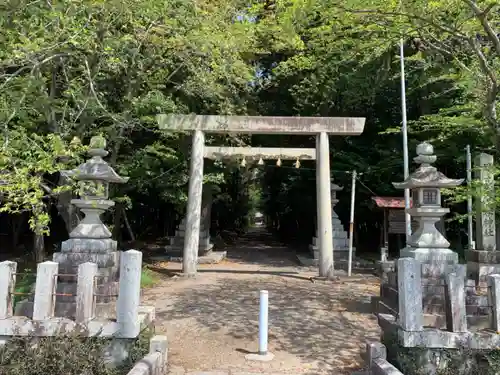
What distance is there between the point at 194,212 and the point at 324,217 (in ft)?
13.3

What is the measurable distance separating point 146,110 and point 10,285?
777 centimetres

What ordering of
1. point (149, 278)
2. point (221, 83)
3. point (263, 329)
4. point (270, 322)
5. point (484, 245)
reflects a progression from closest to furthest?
1. point (263, 329)
2. point (270, 322)
3. point (484, 245)
4. point (149, 278)
5. point (221, 83)

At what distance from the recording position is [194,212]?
40.2ft

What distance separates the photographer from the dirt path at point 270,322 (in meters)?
5.53

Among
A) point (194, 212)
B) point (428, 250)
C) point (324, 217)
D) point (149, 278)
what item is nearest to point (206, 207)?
point (194, 212)

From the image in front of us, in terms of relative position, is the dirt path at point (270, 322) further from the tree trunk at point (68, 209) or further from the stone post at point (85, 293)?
the tree trunk at point (68, 209)

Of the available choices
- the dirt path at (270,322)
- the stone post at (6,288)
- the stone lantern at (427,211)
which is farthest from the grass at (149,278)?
the stone lantern at (427,211)

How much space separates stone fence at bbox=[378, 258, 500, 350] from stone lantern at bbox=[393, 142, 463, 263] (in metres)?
1.23

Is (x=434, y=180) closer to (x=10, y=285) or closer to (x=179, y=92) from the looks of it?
(x=10, y=285)

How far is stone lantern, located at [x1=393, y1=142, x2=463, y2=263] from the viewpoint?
633 cm

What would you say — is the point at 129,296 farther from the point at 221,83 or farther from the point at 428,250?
the point at 221,83

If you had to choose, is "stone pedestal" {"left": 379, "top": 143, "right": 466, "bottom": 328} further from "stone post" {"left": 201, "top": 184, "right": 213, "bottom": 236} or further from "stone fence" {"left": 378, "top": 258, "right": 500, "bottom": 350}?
"stone post" {"left": 201, "top": 184, "right": 213, "bottom": 236}

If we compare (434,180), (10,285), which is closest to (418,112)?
(434,180)

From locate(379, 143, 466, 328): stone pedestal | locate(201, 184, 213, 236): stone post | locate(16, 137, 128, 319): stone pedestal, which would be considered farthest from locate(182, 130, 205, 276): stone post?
locate(379, 143, 466, 328): stone pedestal
